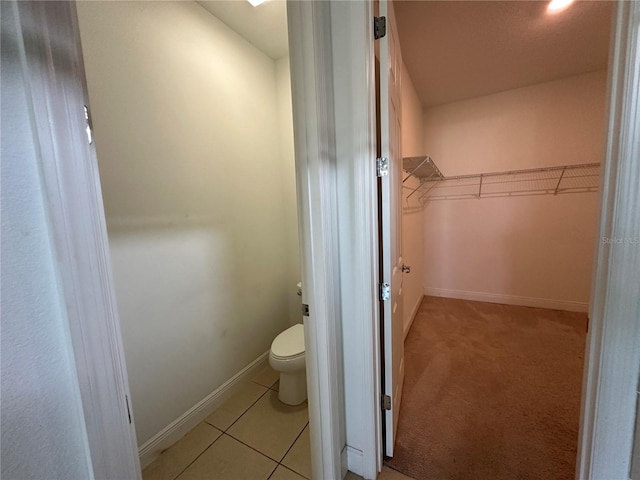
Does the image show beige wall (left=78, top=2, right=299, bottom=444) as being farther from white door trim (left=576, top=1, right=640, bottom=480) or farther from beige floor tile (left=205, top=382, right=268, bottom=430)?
white door trim (left=576, top=1, right=640, bottom=480)

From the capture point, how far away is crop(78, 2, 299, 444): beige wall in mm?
1271

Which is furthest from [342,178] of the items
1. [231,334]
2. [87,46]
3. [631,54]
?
[231,334]

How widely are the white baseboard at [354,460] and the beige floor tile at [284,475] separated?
0.25m

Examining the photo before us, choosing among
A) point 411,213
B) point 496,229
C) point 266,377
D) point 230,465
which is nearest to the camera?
point 230,465

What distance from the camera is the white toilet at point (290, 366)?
163cm

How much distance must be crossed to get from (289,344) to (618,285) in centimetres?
160

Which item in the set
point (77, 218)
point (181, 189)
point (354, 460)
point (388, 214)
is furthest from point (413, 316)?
point (77, 218)

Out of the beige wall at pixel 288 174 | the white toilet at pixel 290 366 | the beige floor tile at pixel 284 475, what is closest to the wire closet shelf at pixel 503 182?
the beige wall at pixel 288 174

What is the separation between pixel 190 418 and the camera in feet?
5.15

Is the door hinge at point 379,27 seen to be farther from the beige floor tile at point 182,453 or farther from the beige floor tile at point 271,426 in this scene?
the beige floor tile at point 182,453

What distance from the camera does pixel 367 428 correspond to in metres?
1.20

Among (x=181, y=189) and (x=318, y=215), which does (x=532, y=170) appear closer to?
(x=318, y=215)

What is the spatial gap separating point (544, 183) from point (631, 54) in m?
3.01

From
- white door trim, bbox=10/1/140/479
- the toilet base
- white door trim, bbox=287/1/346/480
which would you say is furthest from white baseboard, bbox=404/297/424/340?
white door trim, bbox=10/1/140/479
